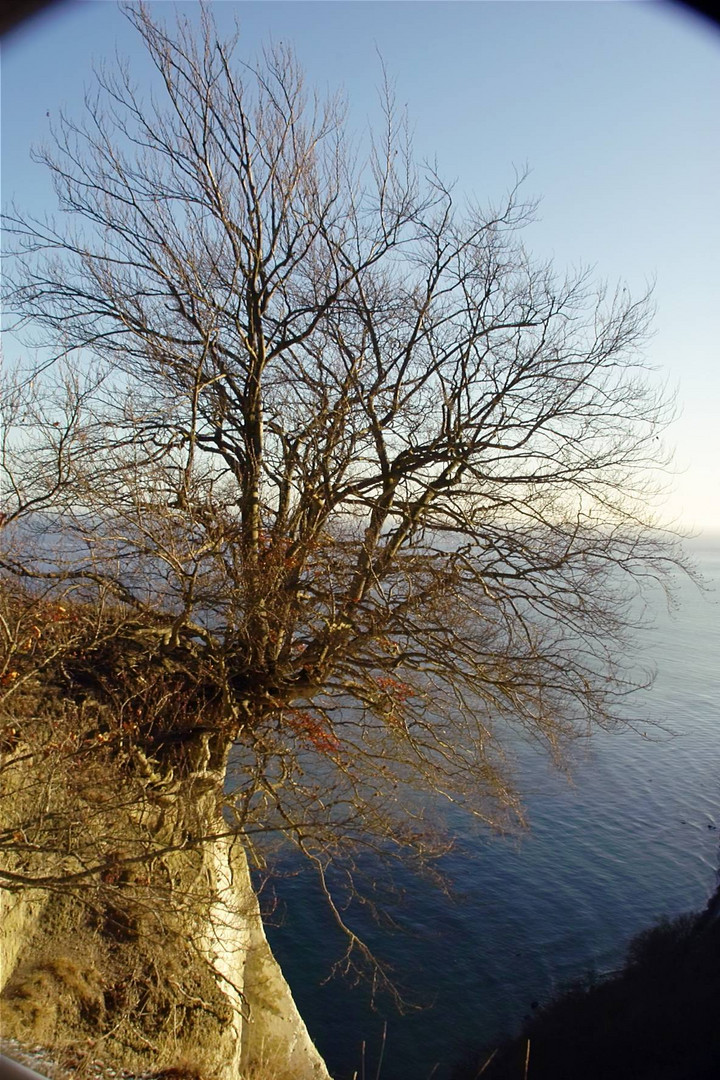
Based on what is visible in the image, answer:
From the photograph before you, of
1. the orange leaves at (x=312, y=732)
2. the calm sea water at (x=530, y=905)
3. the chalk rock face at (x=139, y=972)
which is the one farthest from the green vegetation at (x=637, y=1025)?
the orange leaves at (x=312, y=732)

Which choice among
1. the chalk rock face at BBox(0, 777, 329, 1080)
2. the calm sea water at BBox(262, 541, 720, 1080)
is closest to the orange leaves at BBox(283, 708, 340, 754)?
the chalk rock face at BBox(0, 777, 329, 1080)

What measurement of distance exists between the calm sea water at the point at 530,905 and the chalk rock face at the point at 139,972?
5.74 metres

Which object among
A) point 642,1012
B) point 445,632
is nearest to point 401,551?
point 445,632

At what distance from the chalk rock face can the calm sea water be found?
5744 millimetres

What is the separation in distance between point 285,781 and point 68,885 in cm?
349

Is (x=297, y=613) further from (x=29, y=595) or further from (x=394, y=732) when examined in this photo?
(x=29, y=595)

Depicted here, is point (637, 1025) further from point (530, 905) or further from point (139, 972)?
point (139, 972)

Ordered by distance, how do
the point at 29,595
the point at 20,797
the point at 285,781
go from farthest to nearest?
the point at 285,781
the point at 29,595
the point at 20,797

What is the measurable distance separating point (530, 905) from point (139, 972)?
49.5 feet

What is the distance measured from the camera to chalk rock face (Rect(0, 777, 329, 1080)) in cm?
659

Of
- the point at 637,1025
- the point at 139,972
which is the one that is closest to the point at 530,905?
the point at 637,1025

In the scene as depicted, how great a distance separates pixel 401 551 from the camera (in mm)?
9461

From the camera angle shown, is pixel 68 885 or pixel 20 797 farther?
pixel 20 797

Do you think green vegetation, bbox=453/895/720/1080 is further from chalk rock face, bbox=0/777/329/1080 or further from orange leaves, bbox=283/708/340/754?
orange leaves, bbox=283/708/340/754
